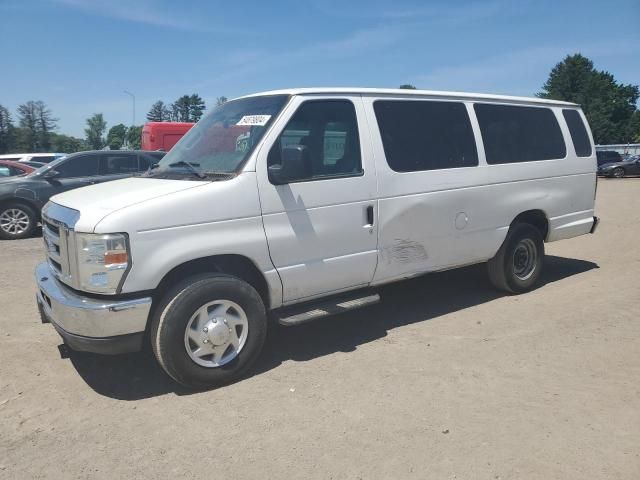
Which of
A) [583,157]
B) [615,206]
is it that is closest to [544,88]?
[615,206]

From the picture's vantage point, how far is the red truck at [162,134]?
1845 cm

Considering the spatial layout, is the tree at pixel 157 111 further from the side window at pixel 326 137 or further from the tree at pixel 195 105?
the side window at pixel 326 137

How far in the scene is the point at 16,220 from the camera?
10.4 metres

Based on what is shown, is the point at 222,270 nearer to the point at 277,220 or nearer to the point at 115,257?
the point at 277,220

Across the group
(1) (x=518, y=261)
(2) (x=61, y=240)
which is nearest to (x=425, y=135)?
(1) (x=518, y=261)

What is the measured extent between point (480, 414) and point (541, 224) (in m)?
3.47

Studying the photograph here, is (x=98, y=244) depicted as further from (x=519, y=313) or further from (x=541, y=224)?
(x=541, y=224)

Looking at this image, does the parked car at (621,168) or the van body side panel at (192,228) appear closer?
the van body side panel at (192,228)

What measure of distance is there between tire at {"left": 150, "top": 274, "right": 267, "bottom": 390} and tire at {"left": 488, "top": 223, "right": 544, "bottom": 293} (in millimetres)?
3018

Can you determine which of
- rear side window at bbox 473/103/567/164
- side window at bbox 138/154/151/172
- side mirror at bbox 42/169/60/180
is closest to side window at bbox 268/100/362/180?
rear side window at bbox 473/103/567/164

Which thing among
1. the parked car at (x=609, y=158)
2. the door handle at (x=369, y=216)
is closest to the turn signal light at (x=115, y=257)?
the door handle at (x=369, y=216)

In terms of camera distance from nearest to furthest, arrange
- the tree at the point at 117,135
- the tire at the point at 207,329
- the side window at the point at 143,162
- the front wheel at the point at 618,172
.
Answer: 1. the tire at the point at 207,329
2. the side window at the point at 143,162
3. the front wheel at the point at 618,172
4. the tree at the point at 117,135

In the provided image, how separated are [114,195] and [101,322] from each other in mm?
913

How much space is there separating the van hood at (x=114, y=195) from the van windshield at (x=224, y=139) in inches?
9.8
